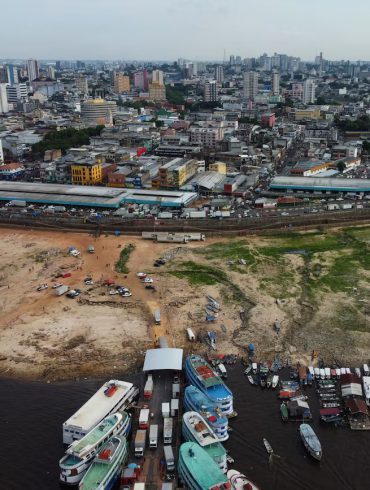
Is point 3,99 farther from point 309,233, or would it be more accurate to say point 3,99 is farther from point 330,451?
point 330,451

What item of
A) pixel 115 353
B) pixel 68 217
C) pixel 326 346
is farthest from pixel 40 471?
pixel 68 217

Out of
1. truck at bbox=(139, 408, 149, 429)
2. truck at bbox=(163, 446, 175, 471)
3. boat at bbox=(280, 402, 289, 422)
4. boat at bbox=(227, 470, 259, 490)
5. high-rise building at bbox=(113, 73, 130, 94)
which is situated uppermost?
high-rise building at bbox=(113, 73, 130, 94)

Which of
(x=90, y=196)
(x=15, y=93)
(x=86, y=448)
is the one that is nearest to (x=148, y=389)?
(x=86, y=448)

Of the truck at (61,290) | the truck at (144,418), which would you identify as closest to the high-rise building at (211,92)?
the truck at (61,290)

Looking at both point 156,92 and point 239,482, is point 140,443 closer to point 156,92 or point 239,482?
point 239,482

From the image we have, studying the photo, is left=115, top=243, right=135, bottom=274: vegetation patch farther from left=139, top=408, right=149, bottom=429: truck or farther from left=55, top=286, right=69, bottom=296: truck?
left=139, top=408, right=149, bottom=429: truck

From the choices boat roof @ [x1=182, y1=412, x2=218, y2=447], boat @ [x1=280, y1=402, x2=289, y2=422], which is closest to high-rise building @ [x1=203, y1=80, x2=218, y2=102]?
boat @ [x1=280, y1=402, x2=289, y2=422]
